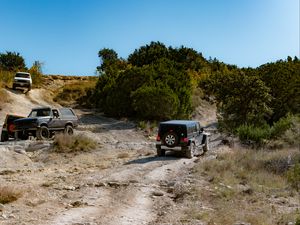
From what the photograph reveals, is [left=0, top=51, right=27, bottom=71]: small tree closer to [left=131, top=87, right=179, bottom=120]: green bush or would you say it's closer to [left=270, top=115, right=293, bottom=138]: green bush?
[left=131, top=87, right=179, bottom=120]: green bush

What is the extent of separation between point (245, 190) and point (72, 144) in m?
10.2

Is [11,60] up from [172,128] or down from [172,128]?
up

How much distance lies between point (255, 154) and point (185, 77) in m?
18.0

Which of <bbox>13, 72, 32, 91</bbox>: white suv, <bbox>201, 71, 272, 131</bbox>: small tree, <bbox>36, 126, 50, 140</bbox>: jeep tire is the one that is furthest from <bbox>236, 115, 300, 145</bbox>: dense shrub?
<bbox>13, 72, 32, 91</bbox>: white suv

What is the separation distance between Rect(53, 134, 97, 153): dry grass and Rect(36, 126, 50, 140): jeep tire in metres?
3.38

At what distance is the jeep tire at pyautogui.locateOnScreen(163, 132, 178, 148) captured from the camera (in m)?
20.1

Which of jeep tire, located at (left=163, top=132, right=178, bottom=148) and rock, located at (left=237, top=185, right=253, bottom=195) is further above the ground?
jeep tire, located at (left=163, top=132, right=178, bottom=148)

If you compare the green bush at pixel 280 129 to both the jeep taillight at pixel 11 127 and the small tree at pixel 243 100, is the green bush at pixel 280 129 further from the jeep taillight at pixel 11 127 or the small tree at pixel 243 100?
the jeep taillight at pixel 11 127

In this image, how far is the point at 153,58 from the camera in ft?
A: 193

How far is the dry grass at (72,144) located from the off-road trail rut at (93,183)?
0.44 m

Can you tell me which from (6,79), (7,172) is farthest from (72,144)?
(6,79)

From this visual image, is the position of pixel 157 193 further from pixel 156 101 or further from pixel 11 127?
pixel 156 101

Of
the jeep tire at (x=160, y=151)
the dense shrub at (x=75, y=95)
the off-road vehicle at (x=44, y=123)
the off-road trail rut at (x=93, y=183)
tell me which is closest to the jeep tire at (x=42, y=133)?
the off-road vehicle at (x=44, y=123)

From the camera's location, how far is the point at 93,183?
13969mm
